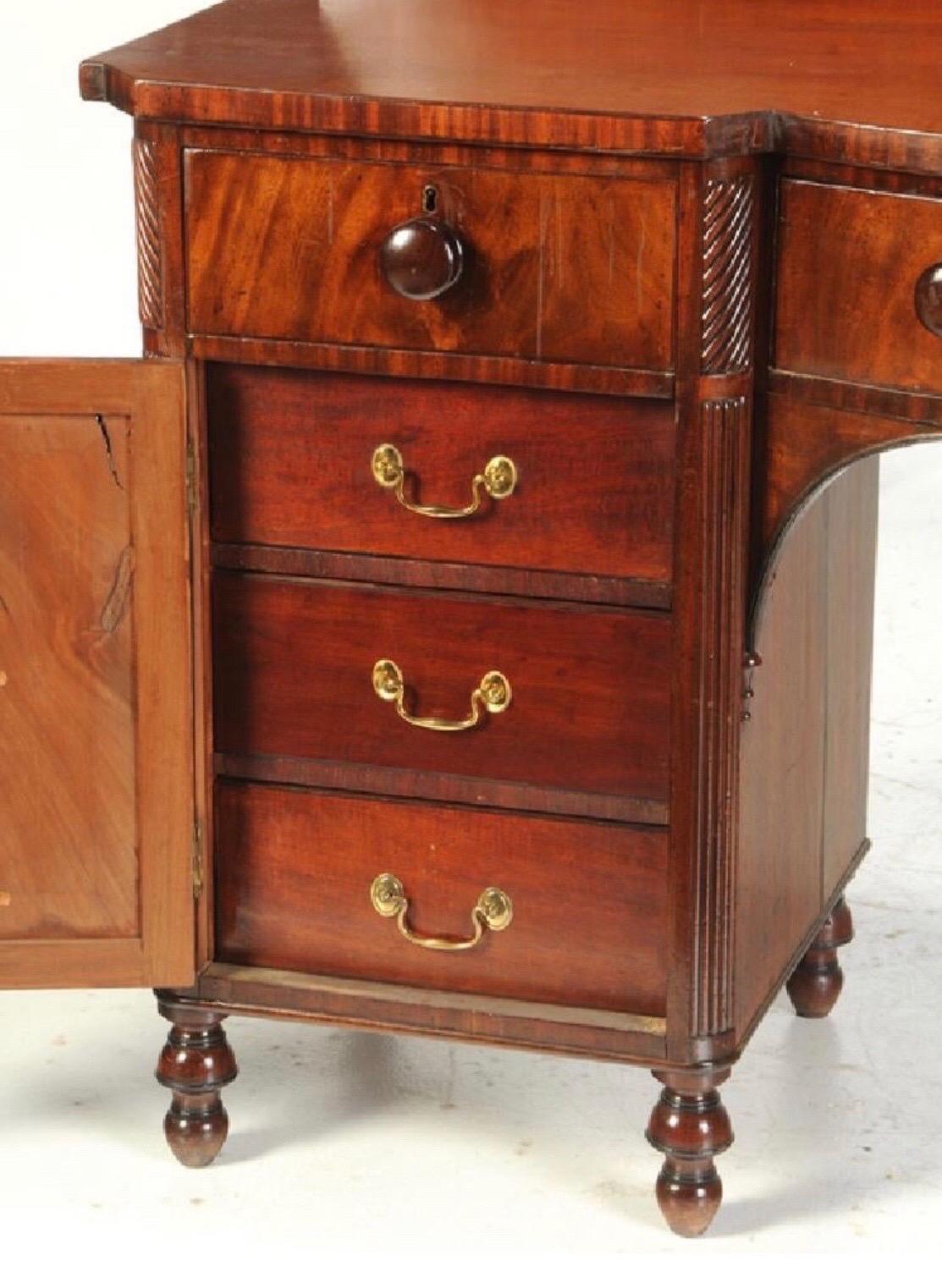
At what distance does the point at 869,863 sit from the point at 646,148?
3.67 feet

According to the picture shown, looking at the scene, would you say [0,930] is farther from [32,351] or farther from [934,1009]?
[32,351]

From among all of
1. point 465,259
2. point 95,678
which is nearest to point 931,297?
point 465,259

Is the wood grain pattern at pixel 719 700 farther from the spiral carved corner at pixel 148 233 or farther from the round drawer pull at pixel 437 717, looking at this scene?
the spiral carved corner at pixel 148 233

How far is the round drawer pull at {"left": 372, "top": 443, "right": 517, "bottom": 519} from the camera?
7.54 feet

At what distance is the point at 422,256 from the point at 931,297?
1.16 ft

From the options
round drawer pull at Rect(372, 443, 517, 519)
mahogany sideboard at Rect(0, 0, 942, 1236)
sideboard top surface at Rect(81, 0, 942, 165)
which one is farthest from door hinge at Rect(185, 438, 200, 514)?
sideboard top surface at Rect(81, 0, 942, 165)

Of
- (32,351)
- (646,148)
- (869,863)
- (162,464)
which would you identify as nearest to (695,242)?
(646,148)

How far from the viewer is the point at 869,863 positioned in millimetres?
3092

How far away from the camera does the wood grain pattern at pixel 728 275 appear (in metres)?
2.18

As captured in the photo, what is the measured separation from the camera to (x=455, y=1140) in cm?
259

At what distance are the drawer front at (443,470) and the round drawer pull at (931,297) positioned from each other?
0.66ft

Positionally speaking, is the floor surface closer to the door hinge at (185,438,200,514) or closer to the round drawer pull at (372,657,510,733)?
the round drawer pull at (372,657,510,733)

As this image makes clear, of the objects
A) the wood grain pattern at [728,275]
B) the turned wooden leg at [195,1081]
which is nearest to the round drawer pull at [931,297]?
the wood grain pattern at [728,275]

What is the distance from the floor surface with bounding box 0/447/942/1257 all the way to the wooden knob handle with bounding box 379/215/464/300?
29.0 inches
